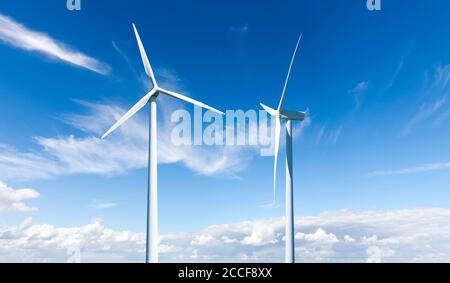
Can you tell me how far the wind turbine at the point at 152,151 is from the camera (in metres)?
32.0

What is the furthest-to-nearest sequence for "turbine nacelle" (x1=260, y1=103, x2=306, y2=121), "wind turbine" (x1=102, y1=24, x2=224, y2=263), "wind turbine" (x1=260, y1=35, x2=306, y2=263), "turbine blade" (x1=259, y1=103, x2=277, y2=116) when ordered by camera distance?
1. "turbine blade" (x1=259, y1=103, x2=277, y2=116)
2. "turbine nacelle" (x1=260, y1=103, x2=306, y2=121)
3. "wind turbine" (x1=260, y1=35, x2=306, y2=263)
4. "wind turbine" (x1=102, y1=24, x2=224, y2=263)

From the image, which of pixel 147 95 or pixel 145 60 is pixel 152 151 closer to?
pixel 147 95

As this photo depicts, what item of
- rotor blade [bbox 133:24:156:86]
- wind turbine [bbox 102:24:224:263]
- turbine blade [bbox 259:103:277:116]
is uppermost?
rotor blade [bbox 133:24:156:86]

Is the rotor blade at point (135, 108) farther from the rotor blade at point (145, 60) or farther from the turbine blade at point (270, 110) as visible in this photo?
the turbine blade at point (270, 110)

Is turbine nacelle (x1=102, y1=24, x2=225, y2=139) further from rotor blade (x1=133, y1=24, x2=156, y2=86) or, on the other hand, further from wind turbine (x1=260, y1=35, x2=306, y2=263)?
wind turbine (x1=260, y1=35, x2=306, y2=263)

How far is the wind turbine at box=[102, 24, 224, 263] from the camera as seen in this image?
32031mm

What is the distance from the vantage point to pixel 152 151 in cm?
3384

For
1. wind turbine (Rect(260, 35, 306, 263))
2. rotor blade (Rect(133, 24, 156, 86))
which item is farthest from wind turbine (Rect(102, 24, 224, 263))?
wind turbine (Rect(260, 35, 306, 263))
